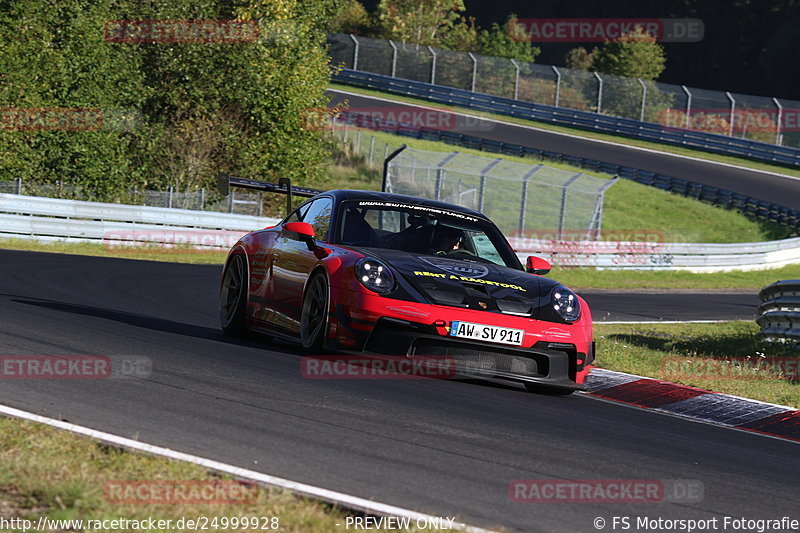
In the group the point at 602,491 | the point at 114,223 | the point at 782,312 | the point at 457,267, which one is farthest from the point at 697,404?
the point at 114,223

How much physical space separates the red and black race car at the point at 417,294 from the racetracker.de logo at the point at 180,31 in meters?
20.1

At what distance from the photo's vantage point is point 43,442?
4.84 metres

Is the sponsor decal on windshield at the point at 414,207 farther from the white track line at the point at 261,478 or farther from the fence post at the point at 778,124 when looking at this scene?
the fence post at the point at 778,124

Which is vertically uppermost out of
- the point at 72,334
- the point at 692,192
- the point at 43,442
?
the point at 43,442

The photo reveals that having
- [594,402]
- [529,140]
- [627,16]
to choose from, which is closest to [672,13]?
[627,16]

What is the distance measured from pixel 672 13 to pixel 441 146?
1798 inches

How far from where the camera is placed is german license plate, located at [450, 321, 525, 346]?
7391 millimetres

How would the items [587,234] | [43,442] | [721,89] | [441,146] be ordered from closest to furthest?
[43,442], [587,234], [441,146], [721,89]

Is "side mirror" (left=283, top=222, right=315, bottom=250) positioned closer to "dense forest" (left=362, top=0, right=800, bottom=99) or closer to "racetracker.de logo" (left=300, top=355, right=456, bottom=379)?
"racetracker.de logo" (left=300, top=355, right=456, bottom=379)

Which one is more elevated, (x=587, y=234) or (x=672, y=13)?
(x=672, y=13)

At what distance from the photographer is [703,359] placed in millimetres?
11594

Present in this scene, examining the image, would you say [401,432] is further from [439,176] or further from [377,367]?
[439,176]

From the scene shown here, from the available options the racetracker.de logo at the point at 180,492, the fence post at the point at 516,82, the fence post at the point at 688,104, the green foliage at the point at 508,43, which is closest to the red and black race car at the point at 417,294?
the racetracker.de logo at the point at 180,492

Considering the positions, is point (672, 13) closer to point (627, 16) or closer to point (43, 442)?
point (627, 16)
